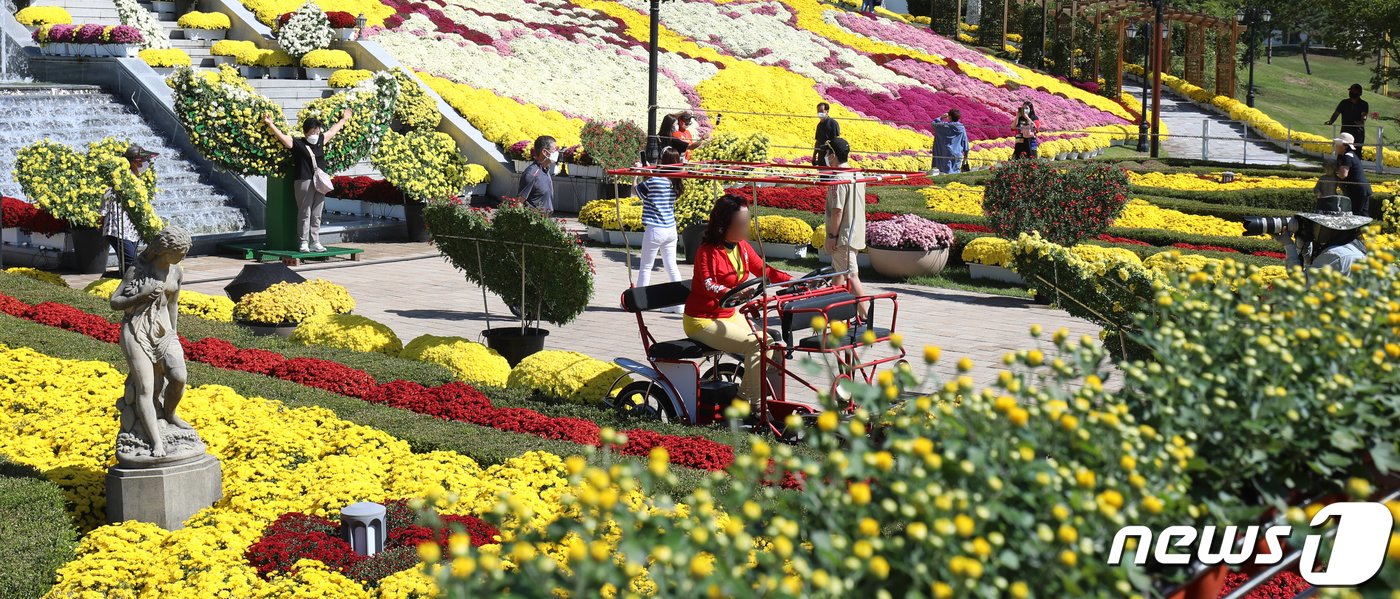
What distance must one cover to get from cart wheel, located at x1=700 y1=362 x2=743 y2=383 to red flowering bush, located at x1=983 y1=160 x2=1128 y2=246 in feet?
24.3

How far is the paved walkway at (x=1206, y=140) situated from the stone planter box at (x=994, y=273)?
612 inches

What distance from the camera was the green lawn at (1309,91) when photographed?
177 ft

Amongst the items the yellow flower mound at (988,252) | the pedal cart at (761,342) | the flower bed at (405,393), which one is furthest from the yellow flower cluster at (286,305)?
the yellow flower mound at (988,252)

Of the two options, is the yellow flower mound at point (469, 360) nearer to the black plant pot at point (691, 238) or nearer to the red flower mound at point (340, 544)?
the red flower mound at point (340, 544)

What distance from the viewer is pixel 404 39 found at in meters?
32.0

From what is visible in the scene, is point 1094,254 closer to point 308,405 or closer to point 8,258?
point 308,405

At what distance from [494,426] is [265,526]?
188 centimetres

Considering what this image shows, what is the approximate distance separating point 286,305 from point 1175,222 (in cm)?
1347

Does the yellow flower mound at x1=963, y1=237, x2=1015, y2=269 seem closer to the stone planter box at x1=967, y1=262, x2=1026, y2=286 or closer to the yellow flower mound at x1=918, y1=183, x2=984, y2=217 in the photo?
the stone planter box at x1=967, y1=262, x2=1026, y2=286

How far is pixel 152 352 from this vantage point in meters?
6.87

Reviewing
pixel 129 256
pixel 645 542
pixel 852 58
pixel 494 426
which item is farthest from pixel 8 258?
pixel 852 58

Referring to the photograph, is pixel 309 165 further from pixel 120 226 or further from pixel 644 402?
pixel 644 402

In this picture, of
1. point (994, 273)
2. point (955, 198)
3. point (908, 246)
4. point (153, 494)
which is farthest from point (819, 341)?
point (955, 198)

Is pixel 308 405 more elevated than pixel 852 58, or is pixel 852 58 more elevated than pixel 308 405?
pixel 852 58
